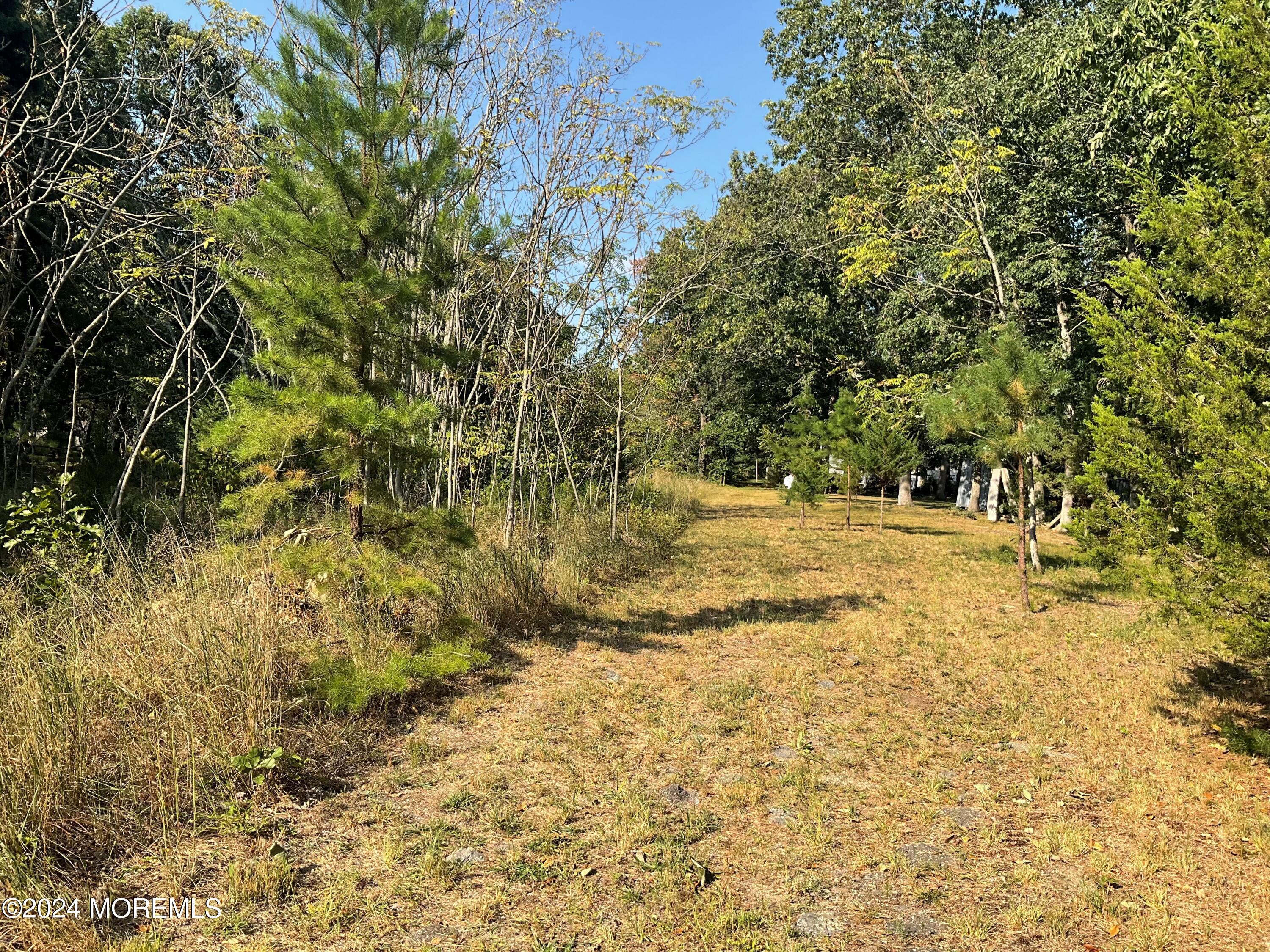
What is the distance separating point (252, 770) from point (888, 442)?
16.2 meters

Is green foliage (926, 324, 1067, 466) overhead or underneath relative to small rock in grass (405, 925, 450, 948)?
overhead

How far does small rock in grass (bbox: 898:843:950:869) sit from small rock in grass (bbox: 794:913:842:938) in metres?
0.61

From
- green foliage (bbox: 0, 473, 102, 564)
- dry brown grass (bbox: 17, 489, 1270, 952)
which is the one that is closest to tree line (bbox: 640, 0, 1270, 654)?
dry brown grass (bbox: 17, 489, 1270, 952)

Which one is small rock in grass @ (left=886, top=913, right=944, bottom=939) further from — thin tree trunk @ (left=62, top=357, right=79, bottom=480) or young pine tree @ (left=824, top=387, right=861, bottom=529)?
young pine tree @ (left=824, top=387, right=861, bottom=529)

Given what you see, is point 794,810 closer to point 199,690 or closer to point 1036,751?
point 1036,751

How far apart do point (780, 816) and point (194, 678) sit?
10.2 ft

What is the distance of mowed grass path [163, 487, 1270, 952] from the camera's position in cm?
263

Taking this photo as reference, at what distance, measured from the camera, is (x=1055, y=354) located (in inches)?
504

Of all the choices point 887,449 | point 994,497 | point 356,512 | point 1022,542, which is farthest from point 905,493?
point 356,512

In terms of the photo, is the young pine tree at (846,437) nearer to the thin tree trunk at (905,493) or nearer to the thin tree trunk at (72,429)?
the thin tree trunk at (905,493)

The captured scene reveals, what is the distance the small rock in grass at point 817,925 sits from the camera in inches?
102

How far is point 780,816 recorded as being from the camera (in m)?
3.49

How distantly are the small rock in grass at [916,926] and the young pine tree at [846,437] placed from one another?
13.8 m

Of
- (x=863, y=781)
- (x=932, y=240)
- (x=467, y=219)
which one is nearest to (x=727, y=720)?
(x=863, y=781)
